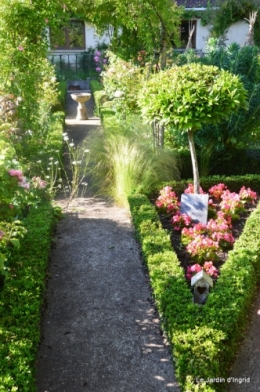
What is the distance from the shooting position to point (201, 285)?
3.56m

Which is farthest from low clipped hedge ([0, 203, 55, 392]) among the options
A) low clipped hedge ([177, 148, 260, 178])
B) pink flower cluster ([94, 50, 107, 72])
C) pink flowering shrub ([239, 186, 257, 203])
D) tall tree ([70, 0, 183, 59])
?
pink flower cluster ([94, 50, 107, 72])

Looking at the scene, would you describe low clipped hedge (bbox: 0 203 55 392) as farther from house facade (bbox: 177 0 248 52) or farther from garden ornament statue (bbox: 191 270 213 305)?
house facade (bbox: 177 0 248 52)

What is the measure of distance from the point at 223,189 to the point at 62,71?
15.1m

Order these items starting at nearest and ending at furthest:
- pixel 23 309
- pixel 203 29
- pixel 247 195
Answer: pixel 23 309 < pixel 247 195 < pixel 203 29

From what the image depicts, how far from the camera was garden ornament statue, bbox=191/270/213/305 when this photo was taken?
353 centimetres

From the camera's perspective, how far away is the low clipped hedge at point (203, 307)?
2.79 meters

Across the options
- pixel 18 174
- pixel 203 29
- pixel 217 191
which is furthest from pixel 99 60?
pixel 18 174

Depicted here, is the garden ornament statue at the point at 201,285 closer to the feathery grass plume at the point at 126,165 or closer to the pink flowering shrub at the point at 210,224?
the pink flowering shrub at the point at 210,224

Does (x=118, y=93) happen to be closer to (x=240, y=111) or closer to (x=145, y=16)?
(x=145, y=16)

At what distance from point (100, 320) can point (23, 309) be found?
68 cm

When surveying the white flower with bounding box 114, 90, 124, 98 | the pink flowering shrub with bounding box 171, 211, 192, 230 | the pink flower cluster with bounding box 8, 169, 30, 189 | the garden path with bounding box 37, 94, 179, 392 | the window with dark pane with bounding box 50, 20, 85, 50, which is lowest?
the garden path with bounding box 37, 94, 179, 392

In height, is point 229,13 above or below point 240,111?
above

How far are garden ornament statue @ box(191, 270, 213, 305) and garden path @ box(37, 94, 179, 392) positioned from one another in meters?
0.39

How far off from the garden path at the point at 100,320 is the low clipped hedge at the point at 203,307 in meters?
0.21
